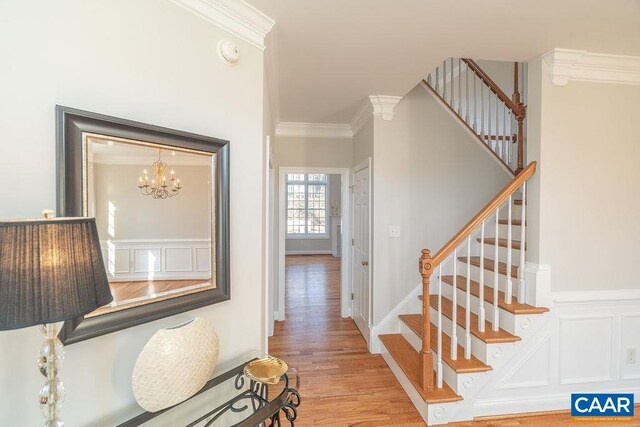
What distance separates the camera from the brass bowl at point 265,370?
52.4 inches

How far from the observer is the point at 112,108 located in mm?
1108

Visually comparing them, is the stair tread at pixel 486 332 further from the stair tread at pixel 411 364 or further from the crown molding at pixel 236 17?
the crown molding at pixel 236 17

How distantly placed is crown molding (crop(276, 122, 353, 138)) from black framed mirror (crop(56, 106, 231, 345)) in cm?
246

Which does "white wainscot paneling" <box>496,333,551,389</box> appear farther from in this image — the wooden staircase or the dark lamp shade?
the dark lamp shade

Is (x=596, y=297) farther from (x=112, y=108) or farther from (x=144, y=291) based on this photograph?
(x=112, y=108)

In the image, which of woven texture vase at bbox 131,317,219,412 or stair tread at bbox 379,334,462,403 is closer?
woven texture vase at bbox 131,317,219,412

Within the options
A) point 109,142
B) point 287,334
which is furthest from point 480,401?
point 109,142

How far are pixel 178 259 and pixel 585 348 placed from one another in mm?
2790

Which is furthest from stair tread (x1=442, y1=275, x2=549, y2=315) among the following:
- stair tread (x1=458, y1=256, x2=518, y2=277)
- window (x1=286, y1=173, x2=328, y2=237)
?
window (x1=286, y1=173, x2=328, y2=237)

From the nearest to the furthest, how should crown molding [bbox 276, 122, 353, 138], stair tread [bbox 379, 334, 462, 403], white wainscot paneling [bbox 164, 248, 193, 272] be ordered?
white wainscot paneling [bbox 164, 248, 193, 272] → stair tread [bbox 379, 334, 462, 403] → crown molding [bbox 276, 122, 353, 138]

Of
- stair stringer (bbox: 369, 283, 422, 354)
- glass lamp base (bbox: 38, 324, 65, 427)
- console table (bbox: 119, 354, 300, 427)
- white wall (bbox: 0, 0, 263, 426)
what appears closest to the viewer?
glass lamp base (bbox: 38, 324, 65, 427)

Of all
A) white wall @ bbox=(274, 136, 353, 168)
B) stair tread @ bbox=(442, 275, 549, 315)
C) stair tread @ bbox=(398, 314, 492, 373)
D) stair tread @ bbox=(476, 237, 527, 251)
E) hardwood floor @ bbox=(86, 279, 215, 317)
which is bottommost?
stair tread @ bbox=(398, 314, 492, 373)

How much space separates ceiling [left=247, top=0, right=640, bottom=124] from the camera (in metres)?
1.56

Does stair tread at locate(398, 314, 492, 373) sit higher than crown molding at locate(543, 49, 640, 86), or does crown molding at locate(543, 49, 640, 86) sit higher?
crown molding at locate(543, 49, 640, 86)
